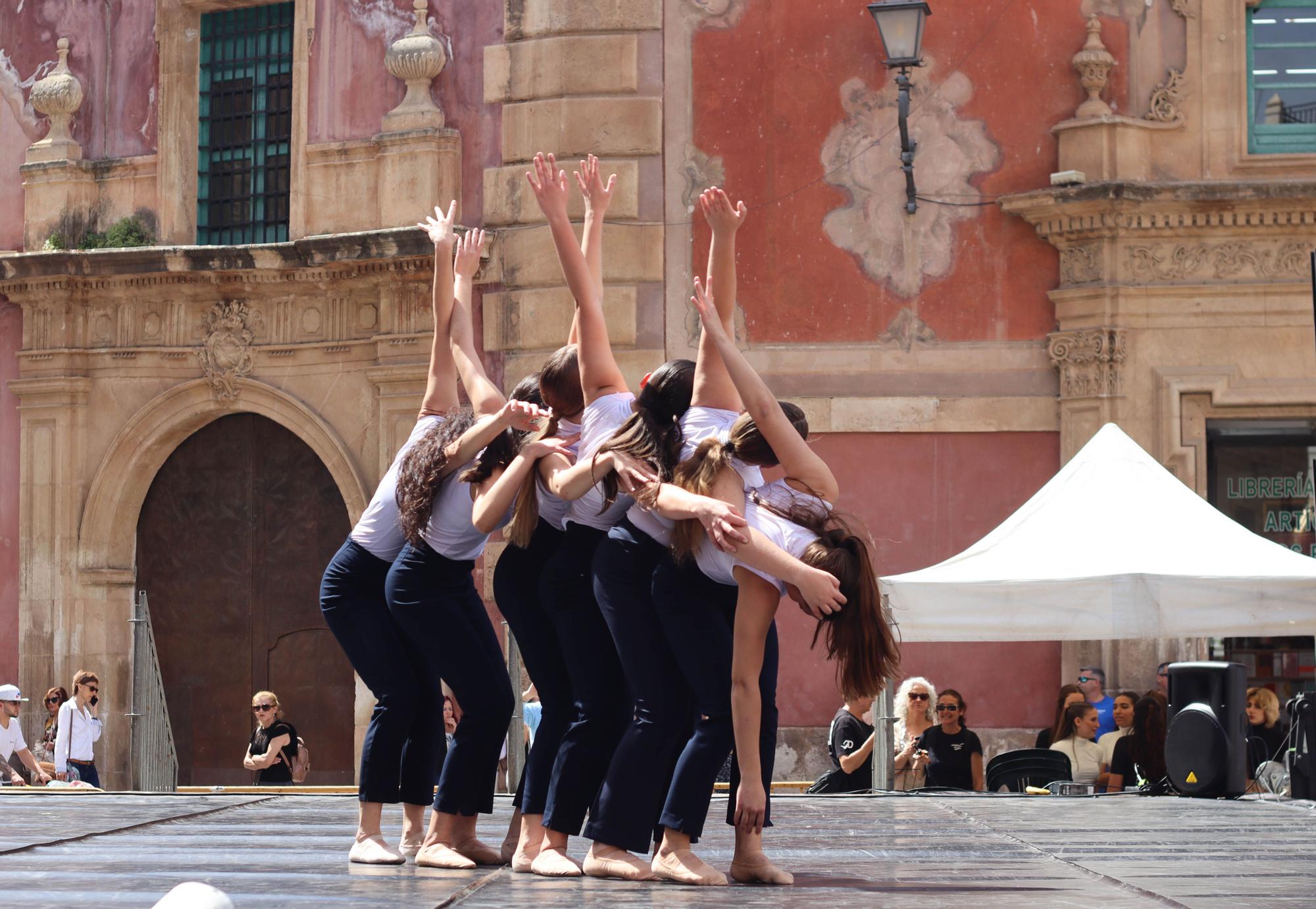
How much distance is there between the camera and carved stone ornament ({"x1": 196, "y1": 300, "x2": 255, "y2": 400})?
17.8m

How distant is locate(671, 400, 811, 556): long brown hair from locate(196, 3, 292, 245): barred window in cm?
1195

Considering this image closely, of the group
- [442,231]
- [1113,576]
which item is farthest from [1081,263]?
[442,231]

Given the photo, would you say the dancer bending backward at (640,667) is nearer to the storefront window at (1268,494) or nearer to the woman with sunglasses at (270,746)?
the woman with sunglasses at (270,746)

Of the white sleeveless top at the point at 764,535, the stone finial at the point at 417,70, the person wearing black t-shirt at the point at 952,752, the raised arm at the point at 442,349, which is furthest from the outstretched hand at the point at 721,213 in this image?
the stone finial at the point at 417,70

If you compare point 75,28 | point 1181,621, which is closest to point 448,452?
point 1181,621

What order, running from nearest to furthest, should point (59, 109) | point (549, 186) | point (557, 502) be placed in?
point (557, 502) < point (549, 186) < point (59, 109)

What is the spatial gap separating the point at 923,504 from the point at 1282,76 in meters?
4.31

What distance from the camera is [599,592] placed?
21.0ft

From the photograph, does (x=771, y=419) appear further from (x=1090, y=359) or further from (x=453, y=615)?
(x=1090, y=359)

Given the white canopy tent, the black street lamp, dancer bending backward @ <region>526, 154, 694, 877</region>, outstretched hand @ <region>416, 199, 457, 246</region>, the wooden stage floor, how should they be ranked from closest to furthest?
the wooden stage floor, dancer bending backward @ <region>526, 154, 694, 877</region>, outstretched hand @ <region>416, 199, 457, 246</region>, the white canopy tent, the black street lamp

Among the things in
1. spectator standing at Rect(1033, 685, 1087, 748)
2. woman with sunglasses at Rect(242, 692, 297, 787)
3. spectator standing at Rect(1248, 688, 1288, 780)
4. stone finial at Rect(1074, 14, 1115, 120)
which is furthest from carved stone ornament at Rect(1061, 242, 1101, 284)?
woman with sunglasses at Rect(242, 692, 297, 787)

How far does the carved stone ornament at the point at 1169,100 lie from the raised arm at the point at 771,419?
1017cm

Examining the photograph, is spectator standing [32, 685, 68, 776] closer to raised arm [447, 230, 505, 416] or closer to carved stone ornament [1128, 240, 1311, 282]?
carved stone ornament [1128, 240, 1311, 282]

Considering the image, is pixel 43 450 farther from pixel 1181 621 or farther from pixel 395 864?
pixel 395 864
